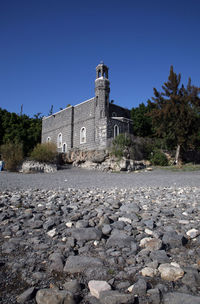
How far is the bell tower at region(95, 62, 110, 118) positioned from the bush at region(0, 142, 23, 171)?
28.5 ft

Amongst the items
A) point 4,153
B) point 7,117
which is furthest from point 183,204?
point 7,117

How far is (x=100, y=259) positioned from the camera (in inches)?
69.5

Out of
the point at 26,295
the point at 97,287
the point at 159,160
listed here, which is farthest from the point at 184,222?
the point at 159,160

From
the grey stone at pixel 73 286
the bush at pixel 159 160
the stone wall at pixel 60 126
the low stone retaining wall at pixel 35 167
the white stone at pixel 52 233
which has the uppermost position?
the stone wall at pixel 60 126

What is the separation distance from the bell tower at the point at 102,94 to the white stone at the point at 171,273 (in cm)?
1906

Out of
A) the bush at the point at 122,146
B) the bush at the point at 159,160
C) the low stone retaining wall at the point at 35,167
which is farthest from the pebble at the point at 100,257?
the bush at the point at 159,160

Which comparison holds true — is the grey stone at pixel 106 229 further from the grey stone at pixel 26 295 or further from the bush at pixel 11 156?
the bush at pixel 11 156

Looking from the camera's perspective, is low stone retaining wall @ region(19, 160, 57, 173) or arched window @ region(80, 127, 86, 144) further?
arched window @ region(80, 127, 86, 144)

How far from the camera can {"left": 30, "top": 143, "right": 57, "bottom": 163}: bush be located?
52.4 ft

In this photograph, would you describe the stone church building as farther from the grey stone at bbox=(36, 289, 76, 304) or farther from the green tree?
the grey stone at bbox=(36, 289, 76, 304)

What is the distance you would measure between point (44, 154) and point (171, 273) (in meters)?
15.5

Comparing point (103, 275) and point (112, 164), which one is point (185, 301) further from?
point (112, 164)

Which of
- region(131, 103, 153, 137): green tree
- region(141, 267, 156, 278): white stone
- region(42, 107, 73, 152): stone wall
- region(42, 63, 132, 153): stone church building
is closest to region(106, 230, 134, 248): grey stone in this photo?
region(141, 267, 156, 278): white stone

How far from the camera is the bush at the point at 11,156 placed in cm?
1487
